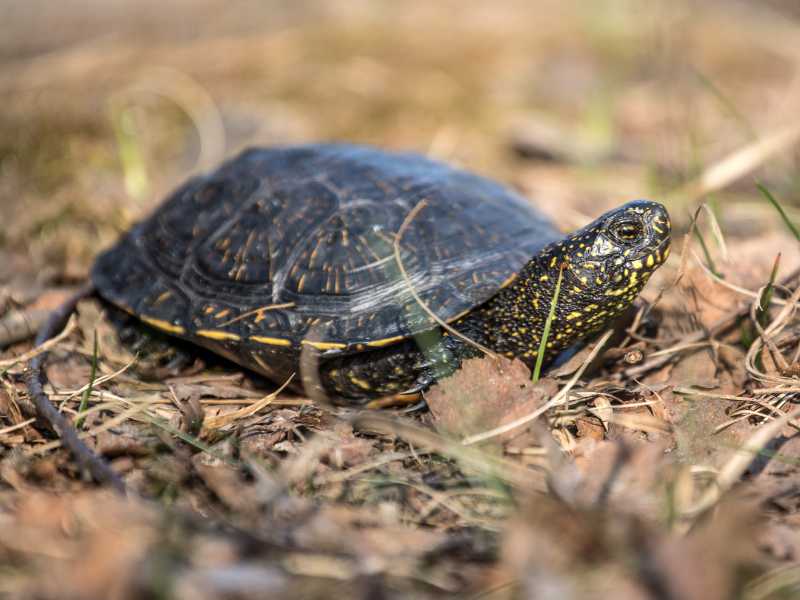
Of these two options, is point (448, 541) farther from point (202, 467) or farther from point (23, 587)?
point (23, 587)

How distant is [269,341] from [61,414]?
750 mm

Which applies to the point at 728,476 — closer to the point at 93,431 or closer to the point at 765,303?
the point at 765,303

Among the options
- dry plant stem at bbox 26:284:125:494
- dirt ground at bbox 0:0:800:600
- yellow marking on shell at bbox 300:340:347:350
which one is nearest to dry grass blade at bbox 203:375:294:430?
dirt ground at bbox 0:0:800:600

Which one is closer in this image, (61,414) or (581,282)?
(61,414)

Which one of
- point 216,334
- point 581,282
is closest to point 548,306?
point 581,282

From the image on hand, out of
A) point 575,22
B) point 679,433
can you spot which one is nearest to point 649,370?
point 679,433

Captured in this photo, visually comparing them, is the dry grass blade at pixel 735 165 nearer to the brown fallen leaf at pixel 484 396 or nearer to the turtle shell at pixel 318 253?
the turtle shell at pixel 318 253

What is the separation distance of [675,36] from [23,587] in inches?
342

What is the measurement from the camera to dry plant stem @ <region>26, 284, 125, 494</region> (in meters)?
1.93

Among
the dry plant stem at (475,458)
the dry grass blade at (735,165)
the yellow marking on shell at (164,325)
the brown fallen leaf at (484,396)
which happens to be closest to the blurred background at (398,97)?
the dry grass blade at (735,165)

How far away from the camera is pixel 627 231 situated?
2.41m

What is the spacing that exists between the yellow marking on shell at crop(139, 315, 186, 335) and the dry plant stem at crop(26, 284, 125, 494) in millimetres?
406

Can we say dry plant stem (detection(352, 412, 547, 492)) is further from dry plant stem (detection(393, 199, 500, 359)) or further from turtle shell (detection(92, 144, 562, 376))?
turtle shell (detection(92, 144, 562, 376))

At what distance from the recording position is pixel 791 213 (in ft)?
12.0
